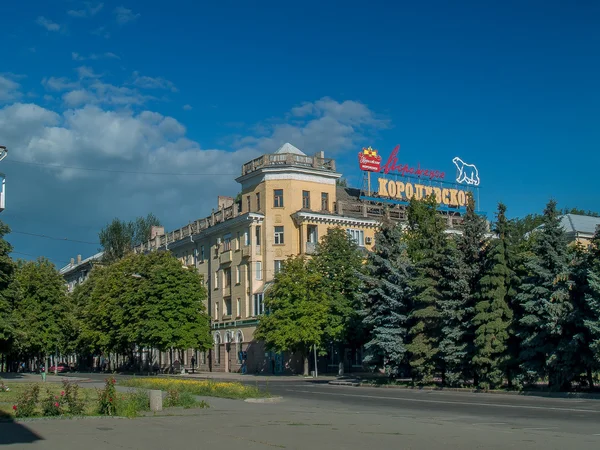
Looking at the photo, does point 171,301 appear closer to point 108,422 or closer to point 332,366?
point 332,366

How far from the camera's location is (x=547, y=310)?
29.3 meters

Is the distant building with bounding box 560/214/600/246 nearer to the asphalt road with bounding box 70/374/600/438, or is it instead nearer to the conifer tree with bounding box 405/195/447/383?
the conifer tree with bounding box 405/195/447/383

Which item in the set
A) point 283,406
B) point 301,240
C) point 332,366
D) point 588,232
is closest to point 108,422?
point 283,406

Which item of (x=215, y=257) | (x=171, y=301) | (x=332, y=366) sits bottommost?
(x=332, y=366)

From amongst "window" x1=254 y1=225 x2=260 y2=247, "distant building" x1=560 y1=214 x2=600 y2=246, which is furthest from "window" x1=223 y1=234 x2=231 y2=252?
"distant building" x1=560 y1=214 x2=600 y2=246

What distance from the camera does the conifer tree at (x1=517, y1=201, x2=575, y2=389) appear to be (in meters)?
29.1

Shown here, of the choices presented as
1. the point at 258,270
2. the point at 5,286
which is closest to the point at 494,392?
the point at 5,286

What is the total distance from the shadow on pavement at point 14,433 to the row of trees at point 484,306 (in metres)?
20.5

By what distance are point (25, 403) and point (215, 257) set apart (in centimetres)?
5554

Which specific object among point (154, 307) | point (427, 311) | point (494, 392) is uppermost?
point (154, 307)

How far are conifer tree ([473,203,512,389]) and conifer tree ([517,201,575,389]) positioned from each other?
97cm

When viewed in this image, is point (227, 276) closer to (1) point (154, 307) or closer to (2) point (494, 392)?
(1) point (154, 307)

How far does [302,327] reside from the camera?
52.0 metres

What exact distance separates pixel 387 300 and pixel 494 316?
27.6ft
